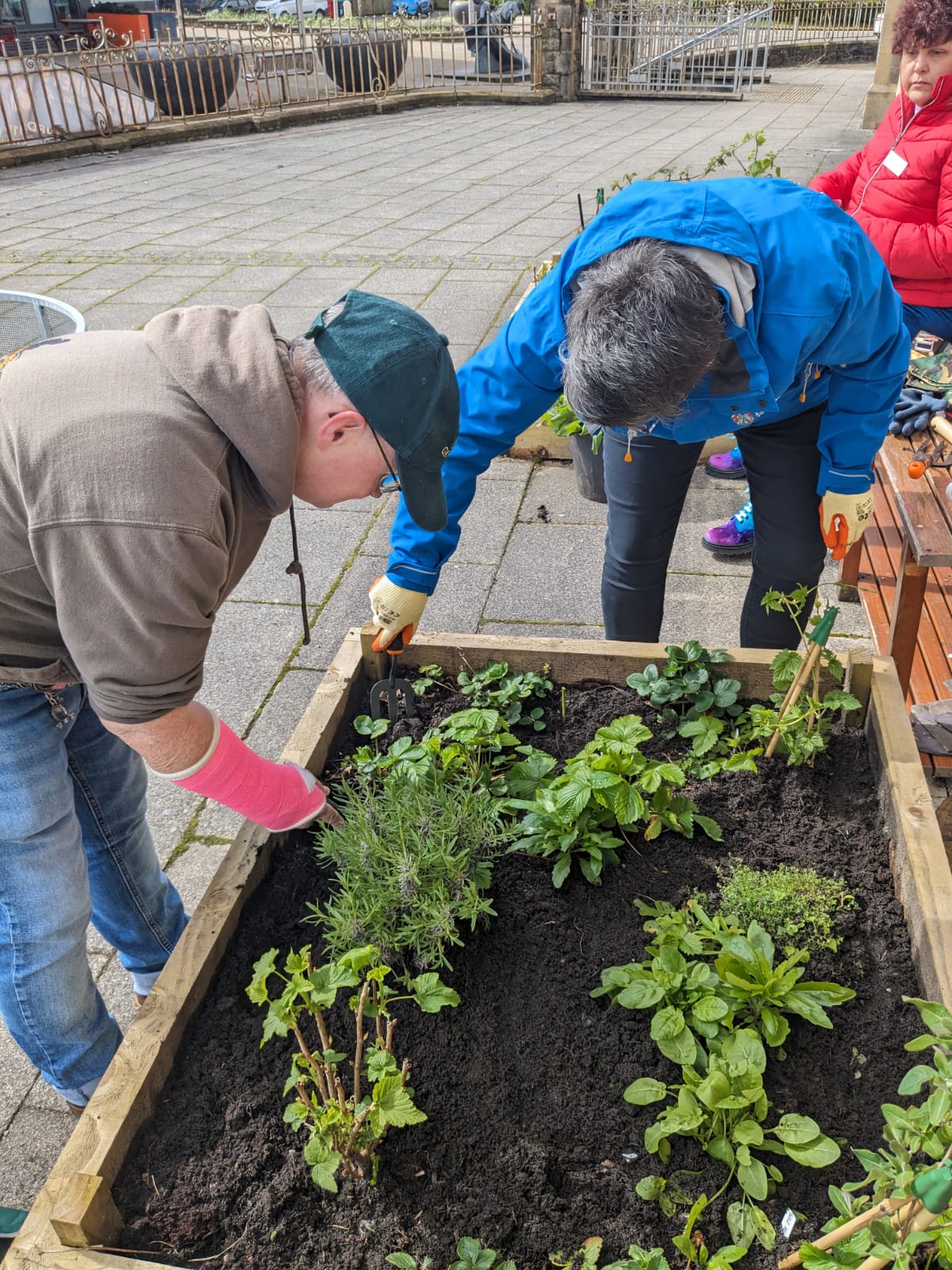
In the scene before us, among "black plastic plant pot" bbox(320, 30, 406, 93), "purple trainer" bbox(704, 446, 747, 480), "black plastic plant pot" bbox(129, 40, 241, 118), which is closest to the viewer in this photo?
"purple trainer" bbox(704, 446, 747, 480)

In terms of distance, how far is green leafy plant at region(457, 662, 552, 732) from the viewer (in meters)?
2.32

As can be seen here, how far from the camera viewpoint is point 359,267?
6.91 metres

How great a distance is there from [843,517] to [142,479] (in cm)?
166

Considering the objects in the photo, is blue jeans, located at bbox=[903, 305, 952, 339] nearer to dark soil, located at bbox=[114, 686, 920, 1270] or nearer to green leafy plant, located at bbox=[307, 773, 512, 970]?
dark soil, located at bbox=[114, 686, 920, 1270]

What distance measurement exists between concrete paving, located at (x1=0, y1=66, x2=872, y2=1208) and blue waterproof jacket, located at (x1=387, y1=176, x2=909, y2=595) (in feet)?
3.72

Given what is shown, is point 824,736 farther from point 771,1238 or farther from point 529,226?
point 529,226

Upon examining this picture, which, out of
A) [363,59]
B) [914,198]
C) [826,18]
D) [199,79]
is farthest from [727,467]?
[826,18]

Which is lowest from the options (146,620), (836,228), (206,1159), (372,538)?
(372,538)

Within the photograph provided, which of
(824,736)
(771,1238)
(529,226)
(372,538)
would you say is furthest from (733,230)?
(529,226)

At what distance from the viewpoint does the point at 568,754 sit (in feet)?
7.36

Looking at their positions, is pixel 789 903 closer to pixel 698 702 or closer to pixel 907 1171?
pixel 698 702

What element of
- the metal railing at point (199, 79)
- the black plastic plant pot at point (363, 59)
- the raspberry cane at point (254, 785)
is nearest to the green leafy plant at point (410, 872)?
the raspberry cane at point (254, 785)

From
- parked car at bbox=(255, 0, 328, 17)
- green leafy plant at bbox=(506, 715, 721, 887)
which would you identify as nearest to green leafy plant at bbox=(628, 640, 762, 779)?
green leafy plant at bbox=(506, 715, 721, 887)

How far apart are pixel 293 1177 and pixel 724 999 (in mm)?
703
